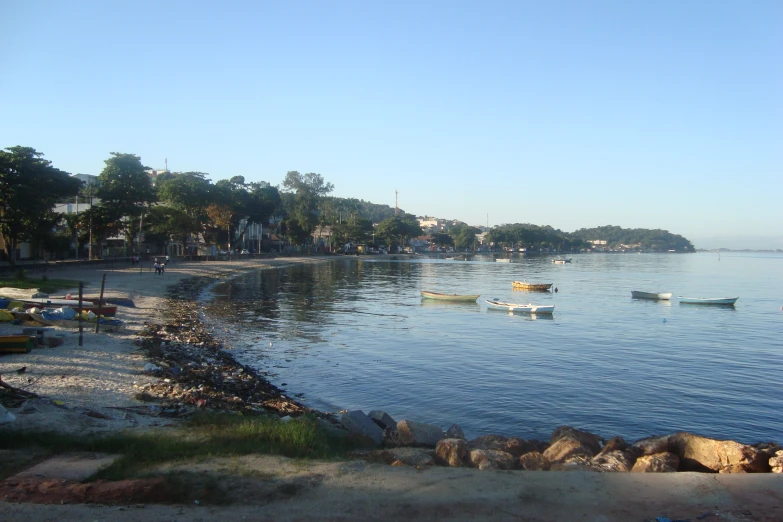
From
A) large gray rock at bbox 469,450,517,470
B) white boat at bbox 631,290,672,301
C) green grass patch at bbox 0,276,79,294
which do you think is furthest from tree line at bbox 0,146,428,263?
white boat at bbox 631,290,672,301

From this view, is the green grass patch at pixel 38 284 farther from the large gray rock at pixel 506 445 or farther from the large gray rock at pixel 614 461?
the large gray rock at pixel 614 461

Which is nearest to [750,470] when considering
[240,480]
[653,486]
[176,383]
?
[653,486]

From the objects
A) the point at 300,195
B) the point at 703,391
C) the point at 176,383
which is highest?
the point at 300,195

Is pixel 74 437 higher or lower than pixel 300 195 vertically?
lower

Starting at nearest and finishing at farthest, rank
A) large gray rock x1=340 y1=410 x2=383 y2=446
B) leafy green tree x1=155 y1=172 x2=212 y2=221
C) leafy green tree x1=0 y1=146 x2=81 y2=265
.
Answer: large gray rock x1=340 y1=410 x2=383 y2=446 → leafy green tree x1=0 y1=146 x2=81 y2=265 → leafy green tree x1=155 y1=172 x2=212 y2=221

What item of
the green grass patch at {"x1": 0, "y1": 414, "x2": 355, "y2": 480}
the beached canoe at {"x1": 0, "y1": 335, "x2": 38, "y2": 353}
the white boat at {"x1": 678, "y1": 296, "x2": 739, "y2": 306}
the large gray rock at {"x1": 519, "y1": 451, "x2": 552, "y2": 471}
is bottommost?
the white boat at {"x1": 678, "y1": 296, "x2": 739, "y2": 306}

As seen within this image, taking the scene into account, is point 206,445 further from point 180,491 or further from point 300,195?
point 300,195

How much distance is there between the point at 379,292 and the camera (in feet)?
195

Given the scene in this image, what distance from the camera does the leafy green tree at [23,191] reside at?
41406mm

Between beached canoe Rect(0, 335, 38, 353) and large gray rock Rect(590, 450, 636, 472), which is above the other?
beached canoe Rect(0, 335, 38, 353)

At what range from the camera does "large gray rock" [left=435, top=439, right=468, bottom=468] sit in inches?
432

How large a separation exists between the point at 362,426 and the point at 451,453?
2.91 meters

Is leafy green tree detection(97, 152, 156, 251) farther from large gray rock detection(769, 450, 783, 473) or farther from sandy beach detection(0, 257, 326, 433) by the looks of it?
large gray rock detection(769, 450, 783, 473)

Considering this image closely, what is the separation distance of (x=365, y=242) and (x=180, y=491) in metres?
156
